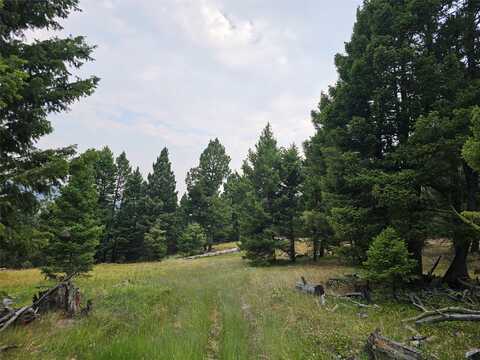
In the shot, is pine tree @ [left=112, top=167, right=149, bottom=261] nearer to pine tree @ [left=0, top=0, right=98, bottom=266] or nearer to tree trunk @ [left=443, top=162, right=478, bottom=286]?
pine tree @ [left=0, top=0, right=98, bottom=266]

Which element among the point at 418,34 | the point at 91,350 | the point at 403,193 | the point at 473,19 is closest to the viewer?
the point at 91,350

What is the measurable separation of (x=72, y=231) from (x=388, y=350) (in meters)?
18.7

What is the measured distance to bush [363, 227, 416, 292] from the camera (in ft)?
28.2

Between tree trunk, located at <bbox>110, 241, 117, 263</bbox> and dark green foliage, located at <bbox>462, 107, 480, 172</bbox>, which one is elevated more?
dark green foliage, located at <bbox>462, 107, 480, 172</bbox>

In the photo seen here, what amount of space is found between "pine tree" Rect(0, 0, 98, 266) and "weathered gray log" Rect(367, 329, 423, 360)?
25.7ft

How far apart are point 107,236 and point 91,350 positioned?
4207cm

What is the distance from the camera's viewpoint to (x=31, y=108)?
766 cm

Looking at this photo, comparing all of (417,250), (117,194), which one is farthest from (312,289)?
(117,194)

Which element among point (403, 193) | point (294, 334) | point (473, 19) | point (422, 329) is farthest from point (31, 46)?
point (473, 19)

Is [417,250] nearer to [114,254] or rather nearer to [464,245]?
[464,245]

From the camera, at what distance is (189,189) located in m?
46.4

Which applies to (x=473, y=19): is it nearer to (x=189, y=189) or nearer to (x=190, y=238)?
(x=190, y=238)

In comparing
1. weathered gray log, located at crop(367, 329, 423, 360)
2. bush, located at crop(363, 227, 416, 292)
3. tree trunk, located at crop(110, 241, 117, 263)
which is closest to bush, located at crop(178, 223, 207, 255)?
tree trunk, located at crop(110, 241, 117, 263)

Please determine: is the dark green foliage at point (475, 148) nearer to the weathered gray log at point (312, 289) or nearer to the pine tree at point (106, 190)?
the weathered gray log at point (312, 289)
